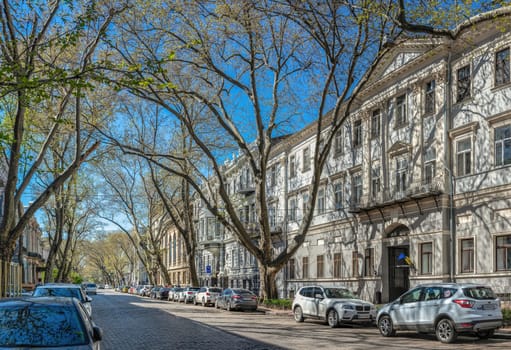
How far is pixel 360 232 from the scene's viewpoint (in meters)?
35.6

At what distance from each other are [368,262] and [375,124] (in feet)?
25.2

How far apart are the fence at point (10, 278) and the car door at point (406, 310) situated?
1352 cm

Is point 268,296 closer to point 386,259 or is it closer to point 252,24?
point 386,259

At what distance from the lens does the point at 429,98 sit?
29.9 metres

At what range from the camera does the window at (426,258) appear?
2891 cm

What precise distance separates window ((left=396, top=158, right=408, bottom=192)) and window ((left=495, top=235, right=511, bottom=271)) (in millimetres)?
7144

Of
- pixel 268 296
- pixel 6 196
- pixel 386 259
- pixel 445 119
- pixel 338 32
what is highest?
pixel 338 32

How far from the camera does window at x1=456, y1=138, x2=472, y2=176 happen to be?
2695 cm

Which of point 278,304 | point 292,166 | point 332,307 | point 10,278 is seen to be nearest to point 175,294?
point 292,166

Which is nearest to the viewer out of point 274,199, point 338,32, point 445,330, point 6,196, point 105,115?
point 445,330

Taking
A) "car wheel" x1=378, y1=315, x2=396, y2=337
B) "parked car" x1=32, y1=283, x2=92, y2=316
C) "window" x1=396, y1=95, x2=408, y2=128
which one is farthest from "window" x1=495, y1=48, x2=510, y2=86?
"parked car" x1=32, y1=283, x2=92, y2=316

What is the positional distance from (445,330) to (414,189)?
13.4 metres

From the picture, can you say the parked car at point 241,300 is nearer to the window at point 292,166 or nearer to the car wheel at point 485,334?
the window at point 292,166

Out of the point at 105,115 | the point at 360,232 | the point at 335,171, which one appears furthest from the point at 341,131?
the point at 105,115
